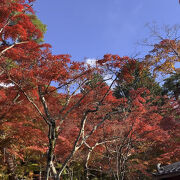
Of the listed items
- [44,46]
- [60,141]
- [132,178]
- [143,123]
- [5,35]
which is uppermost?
[5,35]

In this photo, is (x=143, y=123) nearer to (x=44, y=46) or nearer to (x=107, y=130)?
(x=107, y=130)

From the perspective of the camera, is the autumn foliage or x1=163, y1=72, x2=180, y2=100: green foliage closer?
the autumn foliage

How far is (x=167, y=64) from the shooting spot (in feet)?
24.6

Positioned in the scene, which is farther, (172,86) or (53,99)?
(172,86)

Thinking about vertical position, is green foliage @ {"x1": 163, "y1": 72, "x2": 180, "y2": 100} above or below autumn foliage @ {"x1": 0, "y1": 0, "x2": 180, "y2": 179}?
above

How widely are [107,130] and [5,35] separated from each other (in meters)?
7.04

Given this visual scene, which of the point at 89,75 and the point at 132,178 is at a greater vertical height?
the point at 89,75

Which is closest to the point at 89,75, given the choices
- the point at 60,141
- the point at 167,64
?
the point at 167,64

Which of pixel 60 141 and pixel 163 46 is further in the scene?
pixel 60 141

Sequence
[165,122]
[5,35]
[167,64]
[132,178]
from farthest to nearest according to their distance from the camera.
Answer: [165,122] < [132,178] < [5,35] < [167,64]

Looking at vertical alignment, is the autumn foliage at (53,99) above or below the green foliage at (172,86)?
below

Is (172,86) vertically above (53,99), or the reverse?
(172,86)

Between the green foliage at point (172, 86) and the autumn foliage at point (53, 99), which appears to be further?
the green foliage at point (172, 86)

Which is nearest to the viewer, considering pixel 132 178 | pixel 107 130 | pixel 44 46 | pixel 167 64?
pixel 167 64
